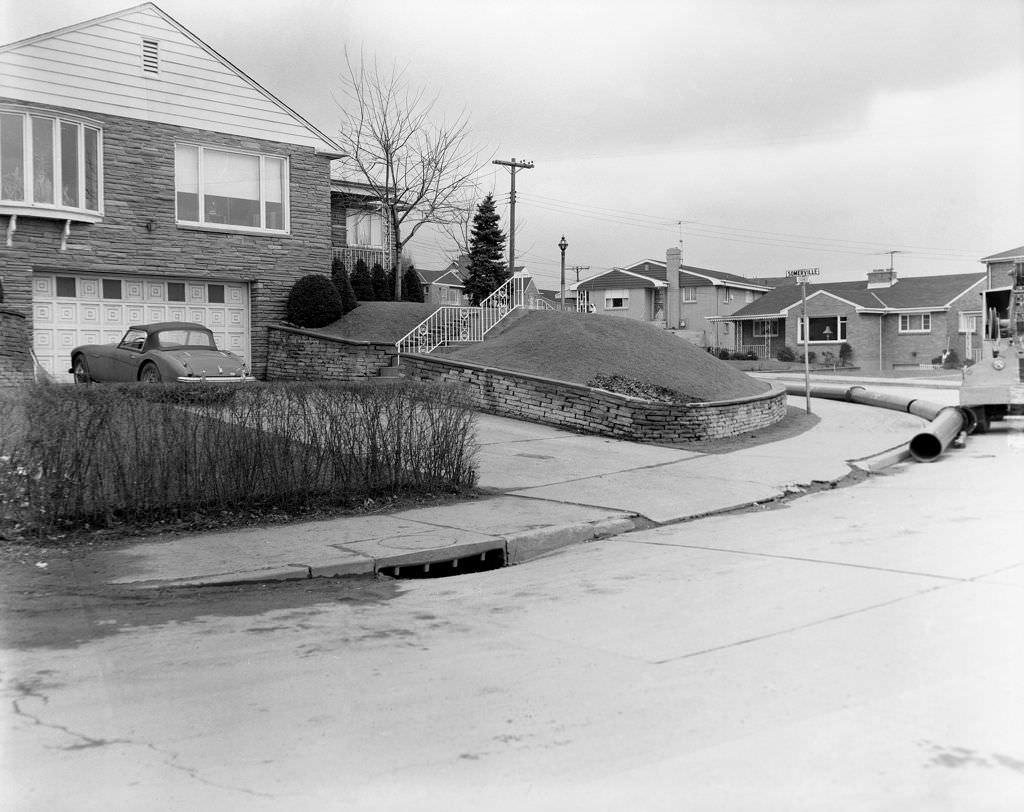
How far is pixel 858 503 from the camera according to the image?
11141 mm

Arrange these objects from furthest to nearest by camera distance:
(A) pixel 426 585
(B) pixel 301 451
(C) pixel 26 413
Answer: (B) pixel 301 451
(C) pixel 26 413
(A) pixel 426 585

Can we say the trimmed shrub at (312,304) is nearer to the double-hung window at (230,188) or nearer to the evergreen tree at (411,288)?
the double-hung window at (230,188)

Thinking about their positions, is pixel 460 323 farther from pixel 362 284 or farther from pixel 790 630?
pixel 790 630

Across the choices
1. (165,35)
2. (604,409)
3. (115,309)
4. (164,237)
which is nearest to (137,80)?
(165,35)

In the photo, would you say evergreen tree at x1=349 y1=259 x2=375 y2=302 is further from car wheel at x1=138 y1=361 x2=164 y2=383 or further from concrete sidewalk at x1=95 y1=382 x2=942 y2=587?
concrete sidewalk at x1=95 y1=382 x2=942 y2=587

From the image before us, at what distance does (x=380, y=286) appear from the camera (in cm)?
3142

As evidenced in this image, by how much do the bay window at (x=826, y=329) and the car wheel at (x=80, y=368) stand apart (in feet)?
156

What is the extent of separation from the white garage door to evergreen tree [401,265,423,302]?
8224 mm

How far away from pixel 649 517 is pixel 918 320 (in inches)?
2073

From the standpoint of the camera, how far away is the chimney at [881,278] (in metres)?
62.1

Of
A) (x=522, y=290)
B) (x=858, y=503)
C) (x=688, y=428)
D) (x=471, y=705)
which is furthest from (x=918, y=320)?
(x=471, y=705)

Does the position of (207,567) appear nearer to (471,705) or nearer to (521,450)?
(471,705)

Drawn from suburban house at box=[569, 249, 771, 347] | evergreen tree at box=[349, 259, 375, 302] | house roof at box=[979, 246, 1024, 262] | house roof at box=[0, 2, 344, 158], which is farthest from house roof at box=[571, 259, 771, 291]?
house roof at box=[979, 246, 1024, 262]

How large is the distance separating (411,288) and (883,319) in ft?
→ 123
